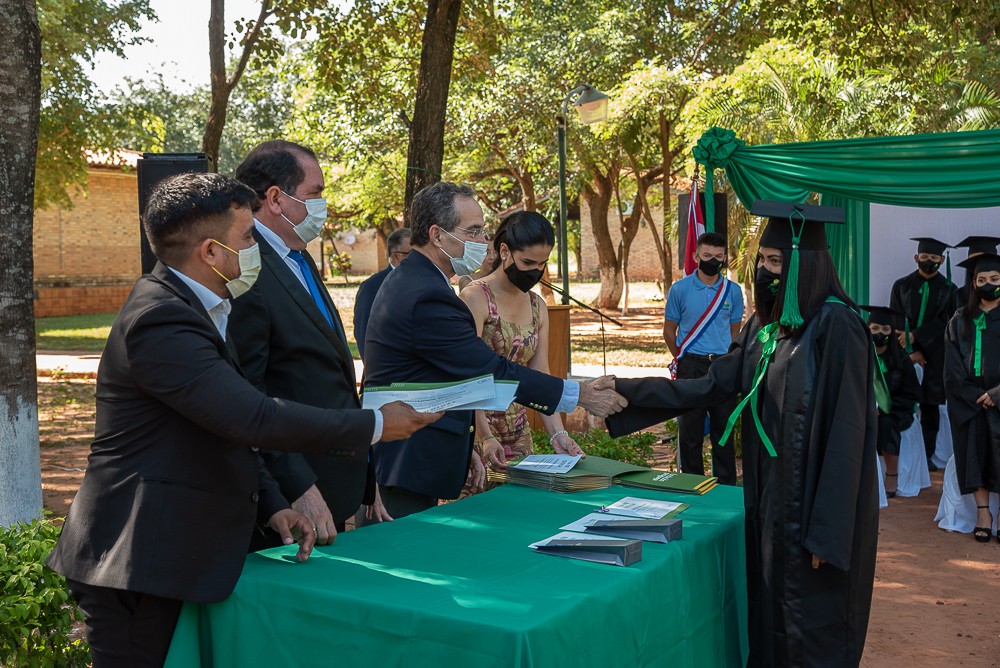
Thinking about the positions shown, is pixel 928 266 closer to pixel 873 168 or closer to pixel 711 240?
pixel 873 168

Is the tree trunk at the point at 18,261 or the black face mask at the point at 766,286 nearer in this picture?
the black face mask at the point at 766,286

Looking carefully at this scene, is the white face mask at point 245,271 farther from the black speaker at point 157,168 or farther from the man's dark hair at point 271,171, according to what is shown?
the black speaker at point 157,168

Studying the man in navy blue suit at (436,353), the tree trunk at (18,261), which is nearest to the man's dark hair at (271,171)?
the man in navy blue suit at (436,353)

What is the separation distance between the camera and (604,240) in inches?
1031

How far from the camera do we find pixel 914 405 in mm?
8453

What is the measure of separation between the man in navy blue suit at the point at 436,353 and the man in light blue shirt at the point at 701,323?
4264mm

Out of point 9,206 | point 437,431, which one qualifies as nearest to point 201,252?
point 437,431

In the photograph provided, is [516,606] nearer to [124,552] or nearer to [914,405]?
[124,552]

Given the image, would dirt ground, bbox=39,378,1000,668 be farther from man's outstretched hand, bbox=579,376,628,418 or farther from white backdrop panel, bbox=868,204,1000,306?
man's outstretched hand, bbox=579,376,628,418

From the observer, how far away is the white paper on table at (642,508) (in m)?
3.28

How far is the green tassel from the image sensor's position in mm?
3350

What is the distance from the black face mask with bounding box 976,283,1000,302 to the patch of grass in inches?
639

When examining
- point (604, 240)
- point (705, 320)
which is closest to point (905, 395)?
point (705, 320)

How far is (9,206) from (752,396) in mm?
4144
